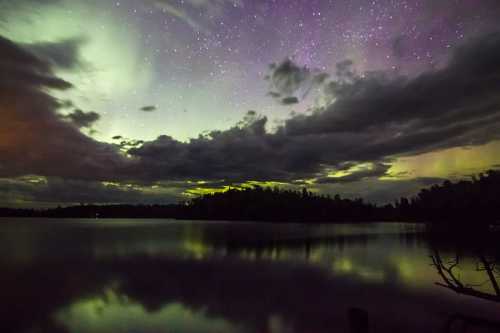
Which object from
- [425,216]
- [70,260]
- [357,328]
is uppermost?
[425,216]

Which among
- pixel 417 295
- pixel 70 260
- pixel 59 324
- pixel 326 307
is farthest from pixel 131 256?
pixel 417 295

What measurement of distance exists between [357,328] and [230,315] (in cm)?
1844

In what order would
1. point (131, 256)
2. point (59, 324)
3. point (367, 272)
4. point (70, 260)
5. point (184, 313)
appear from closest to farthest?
point (59, 324)
point (184, 313)
point (367, 272)
point (70, 260)
point (131, 256)

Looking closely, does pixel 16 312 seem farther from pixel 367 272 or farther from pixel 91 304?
pixel 367 272

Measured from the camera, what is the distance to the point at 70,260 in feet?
175

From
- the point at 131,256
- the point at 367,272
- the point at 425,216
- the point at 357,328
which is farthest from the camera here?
the point at 131,256

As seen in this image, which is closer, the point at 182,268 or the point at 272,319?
the point at 272,319

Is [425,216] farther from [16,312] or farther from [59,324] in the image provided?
[16,312]

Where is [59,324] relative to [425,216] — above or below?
below

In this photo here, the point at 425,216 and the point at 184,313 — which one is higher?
the point at 425,216

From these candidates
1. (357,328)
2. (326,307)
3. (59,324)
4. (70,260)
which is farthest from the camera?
(70,260)

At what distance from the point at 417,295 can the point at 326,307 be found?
10658 millimetres

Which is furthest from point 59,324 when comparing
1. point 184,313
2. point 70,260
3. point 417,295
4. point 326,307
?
point 70,260

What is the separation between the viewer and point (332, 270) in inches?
1722
